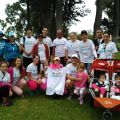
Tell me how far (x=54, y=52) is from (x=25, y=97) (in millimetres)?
2152

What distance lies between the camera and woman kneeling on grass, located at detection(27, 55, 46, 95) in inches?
432

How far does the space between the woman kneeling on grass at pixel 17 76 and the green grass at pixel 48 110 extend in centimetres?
28

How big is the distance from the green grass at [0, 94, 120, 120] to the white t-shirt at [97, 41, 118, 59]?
5.23 feet

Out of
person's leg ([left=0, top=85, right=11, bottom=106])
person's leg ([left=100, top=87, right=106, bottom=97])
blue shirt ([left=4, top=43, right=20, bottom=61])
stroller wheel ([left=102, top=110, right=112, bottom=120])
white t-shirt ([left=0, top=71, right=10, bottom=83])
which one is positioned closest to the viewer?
stroller wheel ([left=102, top=110, right=112, bottom=120])

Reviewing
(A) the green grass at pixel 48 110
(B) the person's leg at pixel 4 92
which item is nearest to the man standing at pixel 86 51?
(A) the green grass at pixel 48 110

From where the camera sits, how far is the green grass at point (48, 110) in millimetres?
9148

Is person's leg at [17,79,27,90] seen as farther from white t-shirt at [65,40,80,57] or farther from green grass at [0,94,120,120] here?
white t-shirt at [65,40,80,57]

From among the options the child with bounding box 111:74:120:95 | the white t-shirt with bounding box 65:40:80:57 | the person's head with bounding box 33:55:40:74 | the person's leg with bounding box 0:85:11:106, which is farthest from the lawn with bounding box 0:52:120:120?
the white t-shirt with bounding box 65:40:80:57

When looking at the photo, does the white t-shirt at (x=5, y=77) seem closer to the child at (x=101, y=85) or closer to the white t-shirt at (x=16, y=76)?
the white t-shirt at (x=16, y=76)

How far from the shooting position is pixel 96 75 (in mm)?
10516

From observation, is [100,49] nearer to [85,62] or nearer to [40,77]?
[85,62]

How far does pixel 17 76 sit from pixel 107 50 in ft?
8.87

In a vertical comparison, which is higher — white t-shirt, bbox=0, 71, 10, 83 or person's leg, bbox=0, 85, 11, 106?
white t-shirt, bbox=0, 71, 10, 83

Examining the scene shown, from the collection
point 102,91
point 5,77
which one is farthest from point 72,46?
point 102,91
